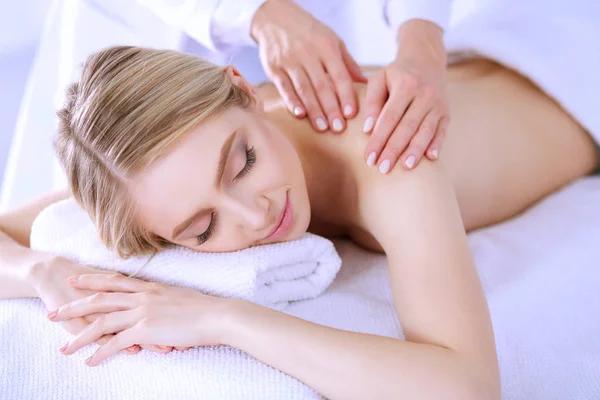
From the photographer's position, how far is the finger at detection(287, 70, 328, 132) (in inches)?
49.9

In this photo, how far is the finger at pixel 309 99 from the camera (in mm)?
1267

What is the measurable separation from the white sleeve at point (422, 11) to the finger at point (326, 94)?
348 millimetres

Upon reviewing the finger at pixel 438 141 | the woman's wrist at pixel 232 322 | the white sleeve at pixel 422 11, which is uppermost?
the white sleeve at pixel 422 11

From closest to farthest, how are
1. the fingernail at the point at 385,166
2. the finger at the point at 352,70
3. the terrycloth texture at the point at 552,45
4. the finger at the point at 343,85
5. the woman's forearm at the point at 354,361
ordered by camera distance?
the woman's forearm at the point at 354,361, the fingernail at the point at 385,166, the finger at the point at 343,85, the finger at the point at 352,70, the terrycloth texture at the point at 552,45

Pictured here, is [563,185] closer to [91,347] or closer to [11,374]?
[91,347]

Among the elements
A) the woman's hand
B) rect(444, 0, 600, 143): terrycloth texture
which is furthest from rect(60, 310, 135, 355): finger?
rect(444, 0, 600, 143): terrycloth texture

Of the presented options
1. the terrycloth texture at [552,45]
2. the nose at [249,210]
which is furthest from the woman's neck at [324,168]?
the terrycloth texture at [552,45]

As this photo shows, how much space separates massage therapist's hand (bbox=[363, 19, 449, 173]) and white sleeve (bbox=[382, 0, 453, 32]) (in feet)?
0.66

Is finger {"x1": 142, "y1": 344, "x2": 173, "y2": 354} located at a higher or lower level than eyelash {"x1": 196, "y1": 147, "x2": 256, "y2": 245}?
lower

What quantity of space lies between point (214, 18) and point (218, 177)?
607mm

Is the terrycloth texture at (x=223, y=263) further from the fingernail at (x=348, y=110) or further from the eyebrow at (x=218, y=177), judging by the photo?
the fingernail at (x=348, y=110)

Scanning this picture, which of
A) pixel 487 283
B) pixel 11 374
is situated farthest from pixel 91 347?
pixel 487 283

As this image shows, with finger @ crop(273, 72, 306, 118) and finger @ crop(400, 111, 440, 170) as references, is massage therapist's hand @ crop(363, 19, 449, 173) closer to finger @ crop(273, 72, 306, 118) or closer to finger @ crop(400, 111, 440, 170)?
finger @ crop(400, 111, 440, 170)

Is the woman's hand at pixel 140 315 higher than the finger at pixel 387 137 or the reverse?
the reverse
